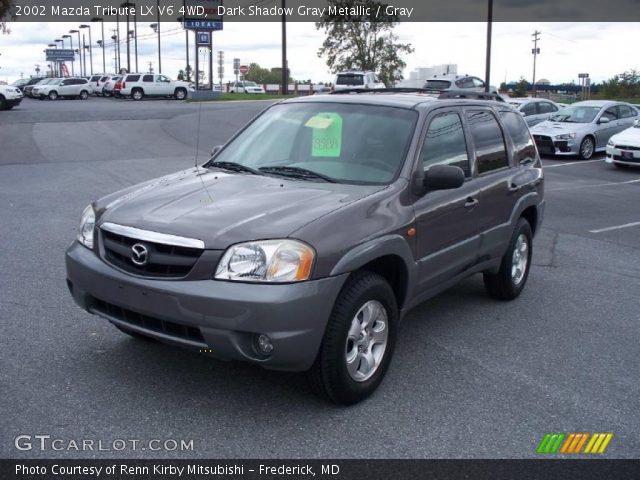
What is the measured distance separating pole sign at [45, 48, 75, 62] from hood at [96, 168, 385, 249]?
4127 inches

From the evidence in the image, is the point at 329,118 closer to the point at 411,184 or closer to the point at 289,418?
the point at 411,184

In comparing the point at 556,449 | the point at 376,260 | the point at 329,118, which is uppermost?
the point at 329,118

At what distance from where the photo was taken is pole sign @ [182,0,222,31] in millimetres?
45812

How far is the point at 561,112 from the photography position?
827 inches

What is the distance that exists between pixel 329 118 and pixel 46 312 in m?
2.71

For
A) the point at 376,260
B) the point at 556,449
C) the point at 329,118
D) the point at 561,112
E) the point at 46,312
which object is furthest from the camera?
the point at 561,112

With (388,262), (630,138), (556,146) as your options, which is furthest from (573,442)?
(556,146)

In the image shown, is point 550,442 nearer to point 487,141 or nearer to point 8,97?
point 487,141

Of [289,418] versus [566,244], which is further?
[566,244]

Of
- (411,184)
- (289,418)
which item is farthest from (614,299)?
(289,418)

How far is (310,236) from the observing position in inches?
146

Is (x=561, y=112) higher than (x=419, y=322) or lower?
higher

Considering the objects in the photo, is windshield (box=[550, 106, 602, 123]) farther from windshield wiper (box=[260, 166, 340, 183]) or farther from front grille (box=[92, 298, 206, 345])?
front grille (box=[92, 298, 206, 345])

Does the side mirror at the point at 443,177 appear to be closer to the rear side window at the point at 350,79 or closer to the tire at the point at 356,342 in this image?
the tire at the point at 356,342
